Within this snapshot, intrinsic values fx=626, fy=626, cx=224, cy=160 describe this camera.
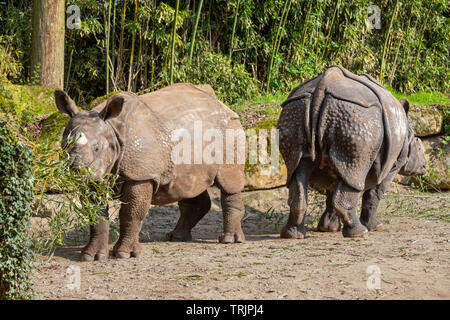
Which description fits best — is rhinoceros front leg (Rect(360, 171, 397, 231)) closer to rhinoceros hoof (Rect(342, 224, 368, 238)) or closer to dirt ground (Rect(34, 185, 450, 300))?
dirt ground (Rect(34, 185, 450, 300))

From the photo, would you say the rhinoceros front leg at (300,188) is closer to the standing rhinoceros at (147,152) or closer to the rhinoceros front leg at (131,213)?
the standing rhinoceros at (147,152)

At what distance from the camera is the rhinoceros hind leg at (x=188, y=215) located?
22.8 ft

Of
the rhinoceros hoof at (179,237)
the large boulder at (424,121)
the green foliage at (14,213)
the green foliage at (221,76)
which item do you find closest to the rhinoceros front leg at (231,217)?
the rhinoceros hoof at (179,237)

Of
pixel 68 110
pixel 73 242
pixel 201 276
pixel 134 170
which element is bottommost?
pixel 73 242


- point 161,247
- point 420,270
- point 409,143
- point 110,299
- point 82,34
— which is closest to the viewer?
point 110,299

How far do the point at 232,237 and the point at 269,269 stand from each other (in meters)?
1.62

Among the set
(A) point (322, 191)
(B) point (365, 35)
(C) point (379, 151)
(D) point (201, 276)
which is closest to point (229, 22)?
(B) point (365, 35)

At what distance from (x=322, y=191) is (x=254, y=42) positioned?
16.3 ft

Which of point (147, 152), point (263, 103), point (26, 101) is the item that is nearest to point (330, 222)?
point (147, 152)

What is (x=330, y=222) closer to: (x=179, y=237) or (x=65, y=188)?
(x=179, y=237)

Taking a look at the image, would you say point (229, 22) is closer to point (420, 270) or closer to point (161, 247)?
point (161, 247)

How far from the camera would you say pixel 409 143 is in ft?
25.0

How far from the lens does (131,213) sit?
5.75m

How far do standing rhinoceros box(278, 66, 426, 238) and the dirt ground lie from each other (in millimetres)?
471
